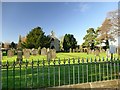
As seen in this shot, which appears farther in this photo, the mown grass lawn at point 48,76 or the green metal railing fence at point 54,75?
the mown grass lawn at point 48,76

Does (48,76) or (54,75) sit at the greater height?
(54,75)

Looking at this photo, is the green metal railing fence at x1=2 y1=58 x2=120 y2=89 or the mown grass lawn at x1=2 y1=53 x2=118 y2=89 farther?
the mown grass lawn at x1=2 y1=53 x2=118 y2=89

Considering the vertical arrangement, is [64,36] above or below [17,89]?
above

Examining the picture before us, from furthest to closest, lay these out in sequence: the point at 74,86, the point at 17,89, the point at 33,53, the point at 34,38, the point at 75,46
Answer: the point at 75,46 → the point at 34,38 → the point at 33,53 → the point at 17,89 → the point at 74,86

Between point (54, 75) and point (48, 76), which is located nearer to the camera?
point (54, 75)

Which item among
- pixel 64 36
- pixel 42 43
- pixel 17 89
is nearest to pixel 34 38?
pixel 42 43

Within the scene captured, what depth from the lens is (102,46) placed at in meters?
43.9

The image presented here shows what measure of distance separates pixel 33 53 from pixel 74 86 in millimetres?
22857

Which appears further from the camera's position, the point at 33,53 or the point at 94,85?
the point at 33,53

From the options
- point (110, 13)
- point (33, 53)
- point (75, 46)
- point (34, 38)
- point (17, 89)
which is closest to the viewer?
point (17, 89)

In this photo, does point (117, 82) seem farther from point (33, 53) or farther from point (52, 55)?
point (33, 53)

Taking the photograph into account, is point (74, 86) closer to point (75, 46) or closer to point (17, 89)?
point (17, 89)

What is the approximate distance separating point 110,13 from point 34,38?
78.3ft

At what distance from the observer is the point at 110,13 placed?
19.6 m
